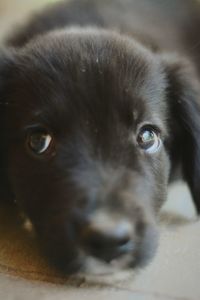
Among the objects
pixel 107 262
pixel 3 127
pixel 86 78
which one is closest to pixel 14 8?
pixel 3 127

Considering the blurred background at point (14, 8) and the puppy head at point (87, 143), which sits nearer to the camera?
the puppy head at point (87, 143)

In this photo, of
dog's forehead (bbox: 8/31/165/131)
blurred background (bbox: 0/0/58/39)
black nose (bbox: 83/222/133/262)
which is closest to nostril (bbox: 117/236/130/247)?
black nose (bbox: 83/222/133/262)

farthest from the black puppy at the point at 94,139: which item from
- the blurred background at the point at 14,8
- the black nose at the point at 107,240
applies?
the blurred background at the point at 14,8

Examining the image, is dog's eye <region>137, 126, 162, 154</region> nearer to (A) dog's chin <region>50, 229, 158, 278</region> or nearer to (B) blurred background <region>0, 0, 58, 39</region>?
(A) dog's chin <region>50, 229, 158, 278</region>

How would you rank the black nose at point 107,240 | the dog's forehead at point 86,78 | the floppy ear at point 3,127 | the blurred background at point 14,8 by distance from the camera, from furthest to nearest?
the blurred background at point 14,8, the floppy ear at point 3,127, the dog's forehead at point 86,78, the black nose at point 107,240

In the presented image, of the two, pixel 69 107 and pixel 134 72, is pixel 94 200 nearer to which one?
pixel 69 107

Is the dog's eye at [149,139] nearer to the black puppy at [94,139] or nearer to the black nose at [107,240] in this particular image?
the black puppy at [94,139]
